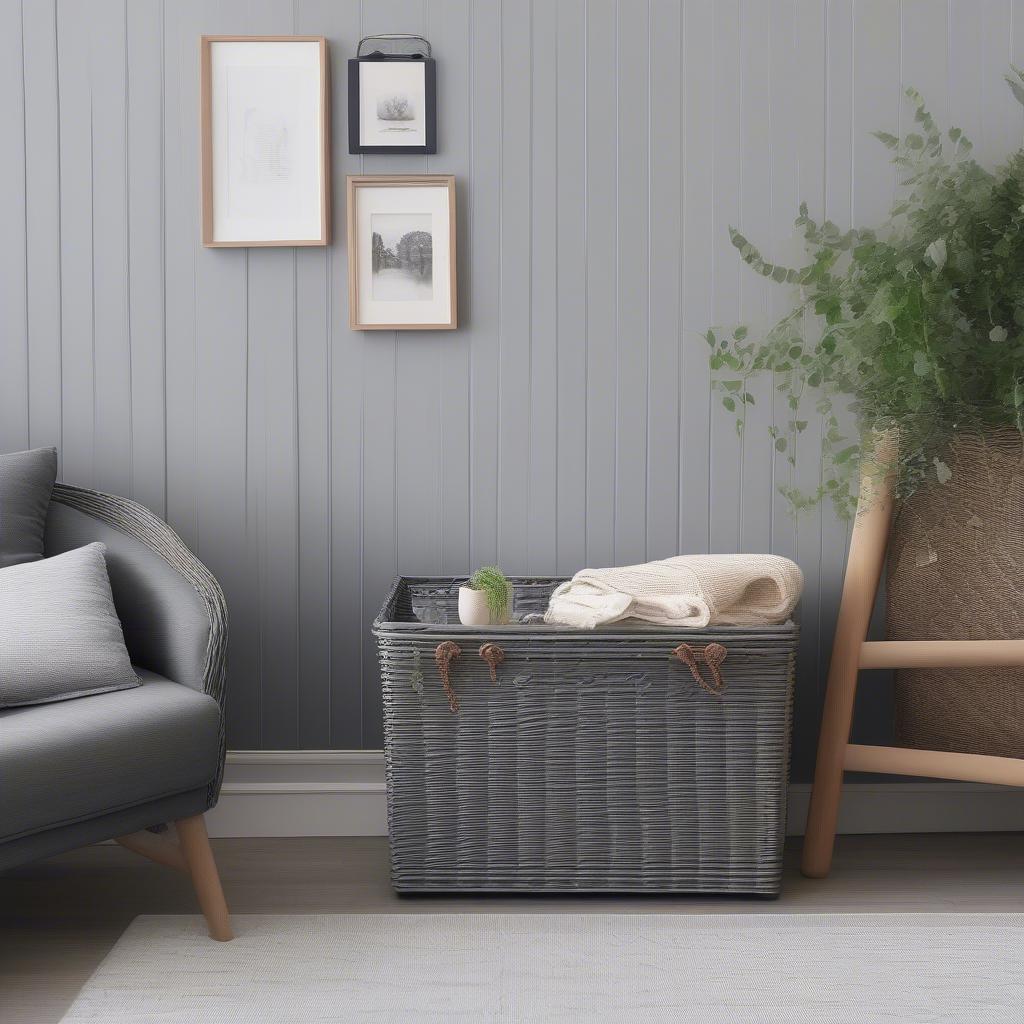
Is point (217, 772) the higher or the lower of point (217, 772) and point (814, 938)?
the higher

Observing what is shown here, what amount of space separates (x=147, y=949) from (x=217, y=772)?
30cm

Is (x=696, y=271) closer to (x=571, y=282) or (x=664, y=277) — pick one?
(x=664, y=277)

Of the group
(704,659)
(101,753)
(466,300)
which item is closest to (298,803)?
(101,753)

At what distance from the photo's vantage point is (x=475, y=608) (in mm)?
1837

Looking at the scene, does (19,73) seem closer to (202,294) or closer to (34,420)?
(202,294)

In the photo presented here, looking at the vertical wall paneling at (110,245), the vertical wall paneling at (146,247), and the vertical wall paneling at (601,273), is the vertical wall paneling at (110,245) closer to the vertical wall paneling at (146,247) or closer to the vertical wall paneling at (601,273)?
the vertical wall paneling at (146,247)

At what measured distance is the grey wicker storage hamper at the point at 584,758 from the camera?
1767 millimetres

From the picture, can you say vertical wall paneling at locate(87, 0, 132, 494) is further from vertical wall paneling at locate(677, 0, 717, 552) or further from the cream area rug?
vertical wall paneling at locate(677, 0, 717, 552)

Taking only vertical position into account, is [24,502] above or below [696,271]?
below

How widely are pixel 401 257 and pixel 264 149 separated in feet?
1.19

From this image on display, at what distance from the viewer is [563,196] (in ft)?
7.08

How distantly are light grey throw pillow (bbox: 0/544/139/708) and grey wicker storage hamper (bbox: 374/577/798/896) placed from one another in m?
0.46

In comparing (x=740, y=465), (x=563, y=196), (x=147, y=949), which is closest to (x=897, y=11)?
(x=563, y=196)

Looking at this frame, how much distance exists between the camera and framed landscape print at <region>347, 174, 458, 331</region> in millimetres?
2143
